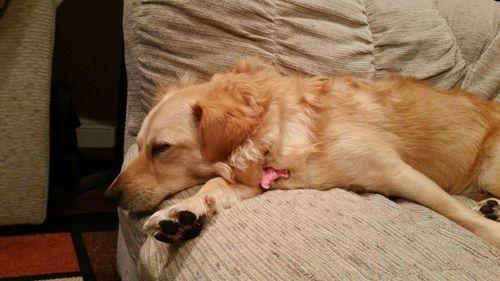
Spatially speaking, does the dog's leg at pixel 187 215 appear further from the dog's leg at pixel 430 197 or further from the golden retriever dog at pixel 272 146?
the dog's leg at pixel 430 197

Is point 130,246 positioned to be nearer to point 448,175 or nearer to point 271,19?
point 271,19

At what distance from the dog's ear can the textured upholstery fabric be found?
1.01 m

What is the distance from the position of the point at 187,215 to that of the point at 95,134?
2145 mm

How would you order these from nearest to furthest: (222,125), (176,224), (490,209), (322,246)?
(322,246), (176,224), (222,125), (490,209)

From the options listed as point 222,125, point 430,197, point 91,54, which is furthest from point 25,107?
point 430,197

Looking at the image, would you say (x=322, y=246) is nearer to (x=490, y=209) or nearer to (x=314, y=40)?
(x=490, y=209)

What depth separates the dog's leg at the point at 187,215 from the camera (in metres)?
1.06

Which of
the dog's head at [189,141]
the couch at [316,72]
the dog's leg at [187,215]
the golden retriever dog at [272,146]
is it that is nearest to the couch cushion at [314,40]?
the couch at [316,72]

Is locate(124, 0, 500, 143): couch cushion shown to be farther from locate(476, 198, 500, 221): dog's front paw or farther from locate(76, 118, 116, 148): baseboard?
locate(76, 118, 116, 148): baseboard

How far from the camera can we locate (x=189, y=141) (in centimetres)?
133

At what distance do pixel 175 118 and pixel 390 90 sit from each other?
31.5 inches

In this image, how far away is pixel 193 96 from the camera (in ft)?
4.54

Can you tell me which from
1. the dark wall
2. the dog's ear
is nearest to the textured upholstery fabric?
the dark wall

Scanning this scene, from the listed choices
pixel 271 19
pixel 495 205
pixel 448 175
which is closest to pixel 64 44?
pixel 271 19
